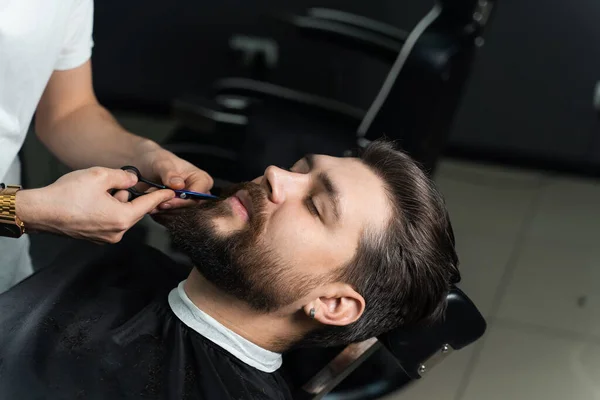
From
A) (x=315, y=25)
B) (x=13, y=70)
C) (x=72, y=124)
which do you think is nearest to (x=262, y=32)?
(x=315, y=25)

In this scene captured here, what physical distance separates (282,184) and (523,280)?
1457 mm

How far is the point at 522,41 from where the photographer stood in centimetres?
270

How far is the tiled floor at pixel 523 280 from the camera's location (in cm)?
195

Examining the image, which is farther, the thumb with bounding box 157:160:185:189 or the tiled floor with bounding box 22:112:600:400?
the tiled floor with bounding box 22:112:600:400

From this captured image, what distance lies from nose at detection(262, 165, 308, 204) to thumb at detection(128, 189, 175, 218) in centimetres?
17

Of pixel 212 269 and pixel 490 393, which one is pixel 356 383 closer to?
pixel 212 269

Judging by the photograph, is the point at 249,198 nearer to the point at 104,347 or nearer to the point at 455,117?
the point at 104,347

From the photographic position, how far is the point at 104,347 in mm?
1236

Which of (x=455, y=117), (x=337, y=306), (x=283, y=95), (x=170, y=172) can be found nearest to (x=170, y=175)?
(x=170, y=172)

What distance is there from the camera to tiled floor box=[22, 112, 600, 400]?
76.7 inches

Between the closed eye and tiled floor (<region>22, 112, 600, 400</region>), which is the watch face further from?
the closed eye

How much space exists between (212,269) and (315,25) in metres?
1.05

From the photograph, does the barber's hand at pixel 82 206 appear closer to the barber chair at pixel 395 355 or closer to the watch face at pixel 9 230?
the watch face at pixel 9 230

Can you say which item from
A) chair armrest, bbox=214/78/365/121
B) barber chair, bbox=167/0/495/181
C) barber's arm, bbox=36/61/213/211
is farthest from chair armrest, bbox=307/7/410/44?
barber's arm, bbox=36/61/213/211
